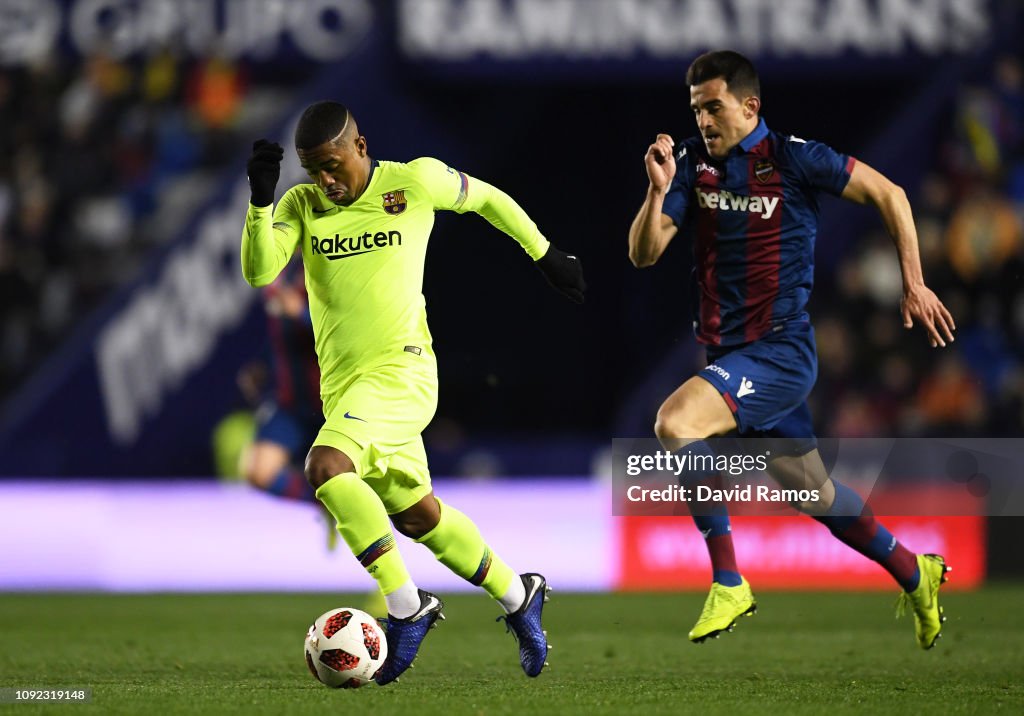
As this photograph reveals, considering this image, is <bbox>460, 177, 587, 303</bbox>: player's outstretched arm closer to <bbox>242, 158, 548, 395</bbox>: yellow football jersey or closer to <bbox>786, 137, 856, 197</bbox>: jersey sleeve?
<bbox>242, 158, 548, 395</bbox>: yellow football jersey

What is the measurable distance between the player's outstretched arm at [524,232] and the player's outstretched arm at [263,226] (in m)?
0.75

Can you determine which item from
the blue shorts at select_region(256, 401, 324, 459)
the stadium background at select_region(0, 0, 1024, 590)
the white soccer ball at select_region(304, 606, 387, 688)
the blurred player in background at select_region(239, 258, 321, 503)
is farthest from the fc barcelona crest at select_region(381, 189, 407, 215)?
the stadium background at select_region(0, 0, 1024, 590)

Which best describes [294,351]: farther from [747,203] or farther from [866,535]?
[866,535]

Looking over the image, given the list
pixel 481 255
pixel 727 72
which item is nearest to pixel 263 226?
pixel 727 72

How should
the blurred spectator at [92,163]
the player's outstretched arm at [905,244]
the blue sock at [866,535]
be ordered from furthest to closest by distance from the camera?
the blurred spectator at [92,163] → the blue sock at [866,535] → the player's outstretched arm at [905,244]

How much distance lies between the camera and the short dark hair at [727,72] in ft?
20.7

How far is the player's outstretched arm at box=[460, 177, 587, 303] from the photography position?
6.19m

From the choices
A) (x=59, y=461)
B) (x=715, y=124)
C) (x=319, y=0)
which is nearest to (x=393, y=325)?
(x=715, y=124)

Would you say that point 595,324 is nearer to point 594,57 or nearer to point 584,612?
point 594,57

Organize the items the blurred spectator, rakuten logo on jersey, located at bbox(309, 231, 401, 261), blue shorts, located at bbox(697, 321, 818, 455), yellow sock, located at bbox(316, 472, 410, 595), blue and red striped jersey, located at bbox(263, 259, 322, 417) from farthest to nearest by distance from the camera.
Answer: the blurred spectator, blue and red striped jersey, located at bbox(263, 259, 322, 417), blue shorts, located at bbox(697, 321, 818, 455), rakuten logo on jersey, located at bbox(309, 231, 401, 261), yellow sock, located at bbox(316, 472, 410, 595)

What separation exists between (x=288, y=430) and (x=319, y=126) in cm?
399

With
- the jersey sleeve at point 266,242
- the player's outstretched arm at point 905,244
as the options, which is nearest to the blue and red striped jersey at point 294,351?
the jersey sleeve at point 266,242

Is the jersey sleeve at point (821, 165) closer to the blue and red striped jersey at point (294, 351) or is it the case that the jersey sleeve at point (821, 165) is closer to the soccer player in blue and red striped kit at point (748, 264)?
the soccer player in blue and red striped kit at point (748, 264)

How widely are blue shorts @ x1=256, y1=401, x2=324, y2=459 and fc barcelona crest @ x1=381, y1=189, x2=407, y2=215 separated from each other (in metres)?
3.50
